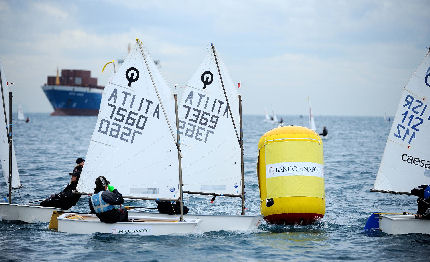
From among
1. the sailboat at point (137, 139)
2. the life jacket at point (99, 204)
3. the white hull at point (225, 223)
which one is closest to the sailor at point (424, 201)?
the white hull at point (225, 223)

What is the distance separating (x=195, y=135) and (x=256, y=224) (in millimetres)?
3209

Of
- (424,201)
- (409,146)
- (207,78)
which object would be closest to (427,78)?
(409,146)

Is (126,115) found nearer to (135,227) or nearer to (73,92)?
(135,227)

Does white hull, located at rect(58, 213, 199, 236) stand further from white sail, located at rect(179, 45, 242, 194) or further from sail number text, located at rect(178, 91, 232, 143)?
sail number text, located at rect(178, 91, 232, 143)

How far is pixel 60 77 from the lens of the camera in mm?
180875

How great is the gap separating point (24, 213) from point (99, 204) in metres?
3.26

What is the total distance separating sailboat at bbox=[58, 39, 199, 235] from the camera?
16.0 meters

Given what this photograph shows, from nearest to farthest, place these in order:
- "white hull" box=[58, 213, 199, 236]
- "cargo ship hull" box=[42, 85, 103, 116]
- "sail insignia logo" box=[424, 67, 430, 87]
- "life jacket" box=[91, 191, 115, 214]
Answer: "life jacket" box=[91, 191, 115, 214], "white hull" box=[58, 213, 199, 236], "sail insignia logo" box=[424, 67, 430, 87], "cargo ship hull" box=[42, 85, 103, 116]

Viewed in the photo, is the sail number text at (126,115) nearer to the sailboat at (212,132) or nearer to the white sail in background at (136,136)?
the white sail in background at (136,136)

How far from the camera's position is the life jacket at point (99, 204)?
1495 cm

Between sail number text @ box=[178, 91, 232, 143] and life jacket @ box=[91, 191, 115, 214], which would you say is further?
sail number text @ box=[178, 91, 232, 143]

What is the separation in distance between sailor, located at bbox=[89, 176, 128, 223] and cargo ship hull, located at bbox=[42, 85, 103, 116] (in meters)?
158

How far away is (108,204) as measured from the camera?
15.0m

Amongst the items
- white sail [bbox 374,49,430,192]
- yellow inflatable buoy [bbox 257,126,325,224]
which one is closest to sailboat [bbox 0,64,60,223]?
yellow inflatable buoy [bbox 257,126,325,224]
